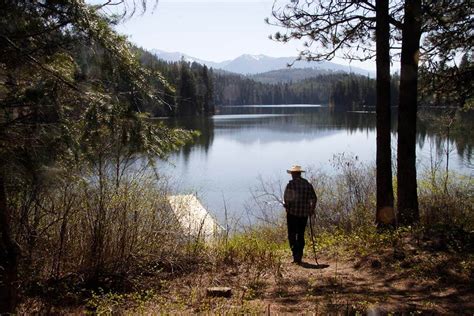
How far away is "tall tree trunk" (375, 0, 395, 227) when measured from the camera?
27.5 ft

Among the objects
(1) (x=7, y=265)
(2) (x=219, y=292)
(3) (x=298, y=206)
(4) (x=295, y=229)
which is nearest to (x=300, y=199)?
(3) (x=298, y=206)

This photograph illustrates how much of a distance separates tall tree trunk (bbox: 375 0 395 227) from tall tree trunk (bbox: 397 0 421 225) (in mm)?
218

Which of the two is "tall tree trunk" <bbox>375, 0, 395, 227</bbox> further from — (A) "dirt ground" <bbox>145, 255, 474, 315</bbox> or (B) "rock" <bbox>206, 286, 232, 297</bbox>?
(B) "rock" <bbox>206, 286, 232, 297</bbox>

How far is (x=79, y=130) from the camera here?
177 inches

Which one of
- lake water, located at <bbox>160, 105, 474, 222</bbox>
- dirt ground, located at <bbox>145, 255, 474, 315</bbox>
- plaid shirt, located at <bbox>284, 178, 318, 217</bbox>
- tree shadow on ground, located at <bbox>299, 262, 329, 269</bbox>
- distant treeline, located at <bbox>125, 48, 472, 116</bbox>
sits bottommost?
lake water, located at <bbox>160, 105, 474, 222</bbox>

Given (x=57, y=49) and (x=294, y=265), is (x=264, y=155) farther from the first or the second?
(x=57, y=49)

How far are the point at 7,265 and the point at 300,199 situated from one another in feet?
15.5

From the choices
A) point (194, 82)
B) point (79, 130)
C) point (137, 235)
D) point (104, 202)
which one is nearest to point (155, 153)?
point (79, 130)

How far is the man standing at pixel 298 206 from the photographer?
779 cm

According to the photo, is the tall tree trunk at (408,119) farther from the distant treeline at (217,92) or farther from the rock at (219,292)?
the rock at (219,292)

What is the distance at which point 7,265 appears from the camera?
4477 millimetres

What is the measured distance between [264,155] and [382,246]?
32187 millimetres

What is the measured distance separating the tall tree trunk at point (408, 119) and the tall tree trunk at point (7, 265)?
22.3ft

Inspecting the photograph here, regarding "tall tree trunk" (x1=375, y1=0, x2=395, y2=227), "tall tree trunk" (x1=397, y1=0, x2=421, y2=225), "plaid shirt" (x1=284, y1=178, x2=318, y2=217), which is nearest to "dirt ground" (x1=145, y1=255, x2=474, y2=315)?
"plaid shirt" (x1=284, y1=178, x2=318, y2=217)
